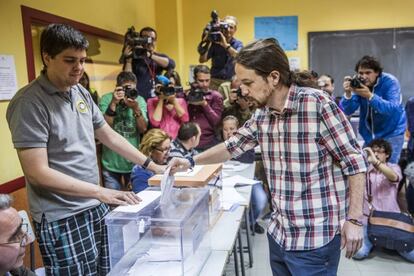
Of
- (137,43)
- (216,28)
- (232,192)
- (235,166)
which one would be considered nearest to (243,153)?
(232,192)

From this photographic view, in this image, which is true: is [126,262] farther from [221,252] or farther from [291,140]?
[291,140]

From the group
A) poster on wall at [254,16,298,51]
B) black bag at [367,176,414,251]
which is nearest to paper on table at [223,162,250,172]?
black bag at [367,176,414,251]

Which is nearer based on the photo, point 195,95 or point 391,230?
point 391,230

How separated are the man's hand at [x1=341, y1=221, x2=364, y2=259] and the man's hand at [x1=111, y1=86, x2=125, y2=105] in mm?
2018

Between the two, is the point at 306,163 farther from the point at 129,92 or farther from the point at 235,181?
the point at 129,92

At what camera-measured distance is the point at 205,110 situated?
3.46 m

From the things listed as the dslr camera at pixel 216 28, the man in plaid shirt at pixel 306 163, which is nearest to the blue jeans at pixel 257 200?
the dslr camera at pixel 216 28

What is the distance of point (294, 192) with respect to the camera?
130 centimetres

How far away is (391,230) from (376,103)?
99cm

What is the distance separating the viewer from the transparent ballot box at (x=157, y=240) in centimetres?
132

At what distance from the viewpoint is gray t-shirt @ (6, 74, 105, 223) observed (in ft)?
4.60

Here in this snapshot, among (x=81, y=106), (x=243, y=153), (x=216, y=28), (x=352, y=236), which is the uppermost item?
(x=216, y=28)

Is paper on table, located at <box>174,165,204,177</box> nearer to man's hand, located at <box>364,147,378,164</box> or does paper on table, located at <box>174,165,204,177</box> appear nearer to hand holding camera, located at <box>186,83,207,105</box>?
hand holding camera, located at <box>186,83,207,105</box>

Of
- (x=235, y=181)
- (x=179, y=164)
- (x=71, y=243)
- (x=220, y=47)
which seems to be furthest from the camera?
(x=220, y=47)
